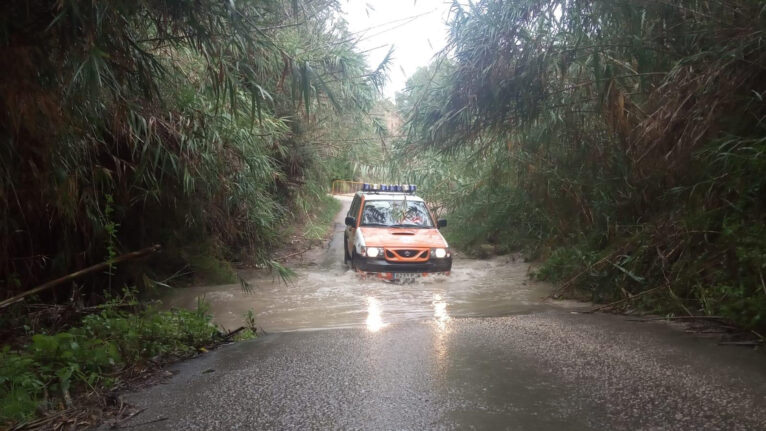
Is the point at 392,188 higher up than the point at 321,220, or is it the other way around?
the point at 392,188

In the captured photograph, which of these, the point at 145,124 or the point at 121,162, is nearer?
the point at 145,124

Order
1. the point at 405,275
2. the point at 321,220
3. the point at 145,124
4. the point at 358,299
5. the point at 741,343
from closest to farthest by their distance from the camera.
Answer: the point at 741,343, the point at 145,124, the point at 358,299, the point at 405,275, the point at 321,220

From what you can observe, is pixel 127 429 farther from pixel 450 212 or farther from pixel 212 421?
pixel 450 212

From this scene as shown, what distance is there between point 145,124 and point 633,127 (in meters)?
5.41

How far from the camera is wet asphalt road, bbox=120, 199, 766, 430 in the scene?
9.78 ft

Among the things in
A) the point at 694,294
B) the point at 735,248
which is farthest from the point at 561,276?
the point at 735,248

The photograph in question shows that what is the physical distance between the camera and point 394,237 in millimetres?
10438

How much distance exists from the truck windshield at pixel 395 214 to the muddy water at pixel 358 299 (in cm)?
112

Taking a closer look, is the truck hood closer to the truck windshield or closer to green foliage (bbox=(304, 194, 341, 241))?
the truck windshield

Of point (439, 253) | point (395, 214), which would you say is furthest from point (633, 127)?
point (395, 214)

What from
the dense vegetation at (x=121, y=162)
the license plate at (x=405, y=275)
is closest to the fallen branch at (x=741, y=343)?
the dense vegetation at (x=121, y=162)

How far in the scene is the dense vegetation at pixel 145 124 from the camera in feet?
13.3

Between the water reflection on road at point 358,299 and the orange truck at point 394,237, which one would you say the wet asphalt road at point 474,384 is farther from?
the orange truck at point 394,237

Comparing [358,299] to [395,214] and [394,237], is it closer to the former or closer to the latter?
[394,237]
